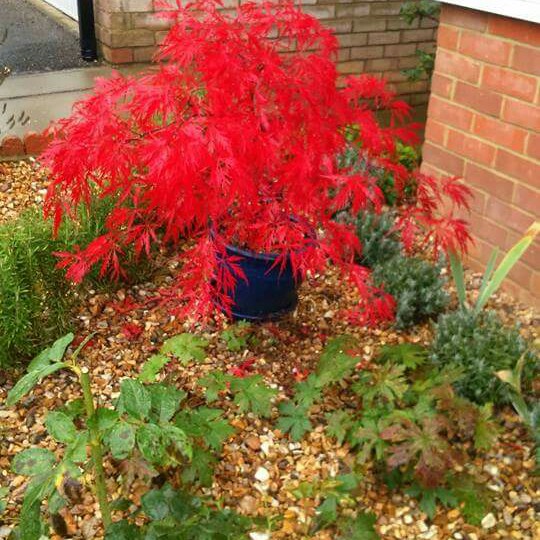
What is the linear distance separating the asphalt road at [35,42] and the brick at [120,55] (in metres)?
0.33

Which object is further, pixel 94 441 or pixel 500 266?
pixel 500 266

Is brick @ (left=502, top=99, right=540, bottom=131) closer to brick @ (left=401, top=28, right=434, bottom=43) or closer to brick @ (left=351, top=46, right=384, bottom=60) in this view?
brick @ (left=351, top=46, right=384, bottom=60)

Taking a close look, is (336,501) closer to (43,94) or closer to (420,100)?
(43,94)

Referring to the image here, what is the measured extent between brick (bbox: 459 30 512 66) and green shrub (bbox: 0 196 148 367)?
189 centimetres

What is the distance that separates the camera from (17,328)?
2.66m

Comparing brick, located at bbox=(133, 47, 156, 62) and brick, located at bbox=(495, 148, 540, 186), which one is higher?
brick, located at bbox=(133, 47, 156, 62)

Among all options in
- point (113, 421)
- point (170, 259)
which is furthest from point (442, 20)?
point (113, 421)

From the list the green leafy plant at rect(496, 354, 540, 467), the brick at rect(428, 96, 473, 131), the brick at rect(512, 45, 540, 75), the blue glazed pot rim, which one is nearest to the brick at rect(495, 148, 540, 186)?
the brick at rect(428, 96, 473, 131)

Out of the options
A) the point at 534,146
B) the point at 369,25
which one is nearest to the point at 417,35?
the point at 369,25

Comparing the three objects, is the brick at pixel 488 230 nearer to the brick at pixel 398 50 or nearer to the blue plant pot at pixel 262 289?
the blue plant pot at pixel 262 289

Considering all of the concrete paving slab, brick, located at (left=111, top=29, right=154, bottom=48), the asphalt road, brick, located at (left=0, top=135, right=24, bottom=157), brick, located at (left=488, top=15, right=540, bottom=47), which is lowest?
brick, located at (left=0, top=135, right=24, bottom=157)

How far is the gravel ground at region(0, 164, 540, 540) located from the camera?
7.60 ft

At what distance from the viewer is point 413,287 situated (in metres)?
3.20

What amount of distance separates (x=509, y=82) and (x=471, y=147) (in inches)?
15.4
